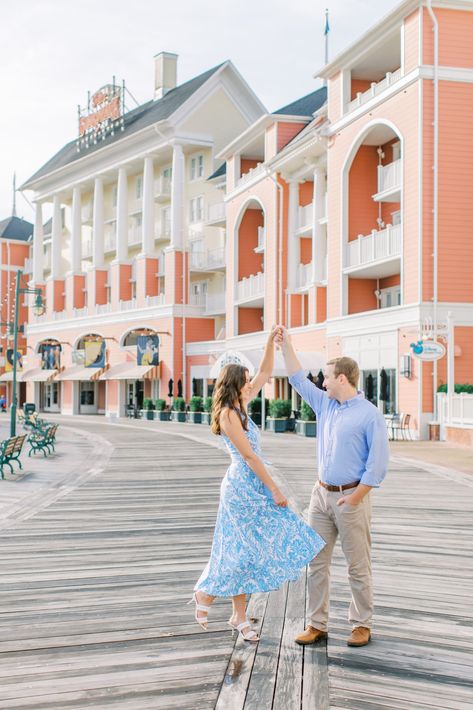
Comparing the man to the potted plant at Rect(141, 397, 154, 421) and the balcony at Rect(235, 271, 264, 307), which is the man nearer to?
the balcony at Rect(235, 271, 264, 307)

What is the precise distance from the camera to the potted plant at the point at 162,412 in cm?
4528

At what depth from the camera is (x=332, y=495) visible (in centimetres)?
538

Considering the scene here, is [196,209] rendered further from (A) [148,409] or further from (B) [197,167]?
(A) [148,409]

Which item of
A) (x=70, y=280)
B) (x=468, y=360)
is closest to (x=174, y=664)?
(x=468, y=360)

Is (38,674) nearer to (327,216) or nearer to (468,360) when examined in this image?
(468,360)

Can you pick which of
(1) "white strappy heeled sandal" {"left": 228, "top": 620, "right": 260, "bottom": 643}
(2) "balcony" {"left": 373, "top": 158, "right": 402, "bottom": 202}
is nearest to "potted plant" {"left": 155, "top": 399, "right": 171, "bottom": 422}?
(2) "balcony" {"left": 373, "top": 158, "right": 402, "bottom": 202}

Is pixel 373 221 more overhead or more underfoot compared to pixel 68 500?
more overhead

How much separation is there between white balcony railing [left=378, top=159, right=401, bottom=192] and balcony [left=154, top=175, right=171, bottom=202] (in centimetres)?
2594

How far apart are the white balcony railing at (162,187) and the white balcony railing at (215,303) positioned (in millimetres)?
7800

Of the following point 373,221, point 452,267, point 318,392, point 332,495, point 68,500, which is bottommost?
point 68,500

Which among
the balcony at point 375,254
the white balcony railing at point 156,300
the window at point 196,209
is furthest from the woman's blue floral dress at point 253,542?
the window at point 196,209

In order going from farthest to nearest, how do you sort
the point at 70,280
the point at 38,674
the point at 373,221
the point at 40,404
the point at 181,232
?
the point at 40,404 < the point at 70,280 < the point at 181,232 < the point at 373,221 < the point at 38,674

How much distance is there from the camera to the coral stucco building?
1071 inches

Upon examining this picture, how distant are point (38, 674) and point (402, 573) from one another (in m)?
3.76
